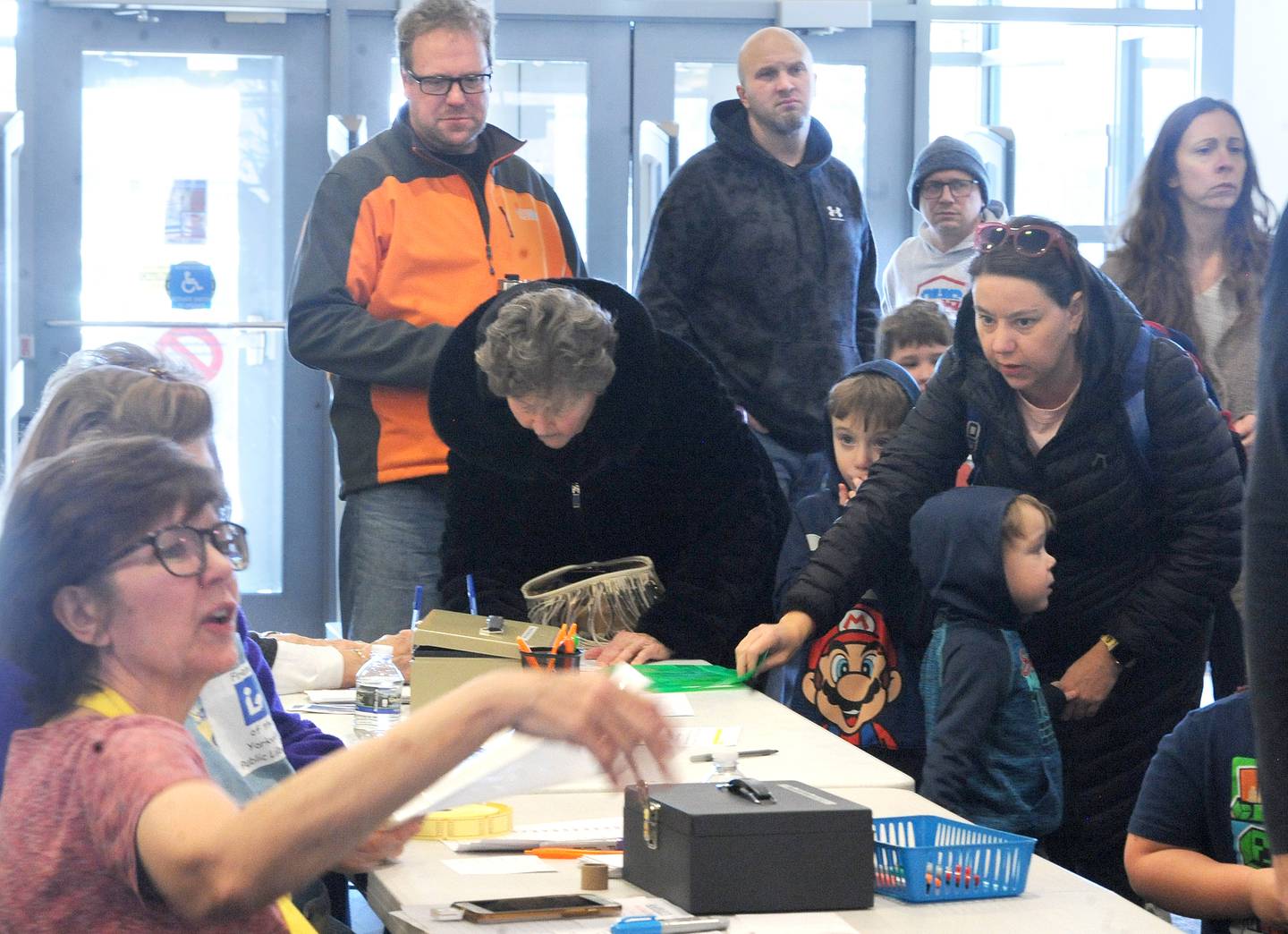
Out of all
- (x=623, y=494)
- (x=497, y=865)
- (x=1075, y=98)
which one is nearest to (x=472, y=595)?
(x=623, y=494)

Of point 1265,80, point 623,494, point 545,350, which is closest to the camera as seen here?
point 545,350

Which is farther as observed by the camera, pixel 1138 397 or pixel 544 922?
pixel 1138 397

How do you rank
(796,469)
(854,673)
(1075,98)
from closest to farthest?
(854,673)
(796,469)
(1075,98)

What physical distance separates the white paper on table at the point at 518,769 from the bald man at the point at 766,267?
2967 millimetres

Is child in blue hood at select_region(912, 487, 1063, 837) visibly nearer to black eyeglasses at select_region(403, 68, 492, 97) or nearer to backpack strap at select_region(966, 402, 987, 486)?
backpack strap at select_region(966, 402, 987, 486)

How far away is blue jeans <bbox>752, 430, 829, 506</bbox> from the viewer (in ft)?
14.0

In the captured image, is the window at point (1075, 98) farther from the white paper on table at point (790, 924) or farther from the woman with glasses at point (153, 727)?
the woman with glasses at point (153, 727)

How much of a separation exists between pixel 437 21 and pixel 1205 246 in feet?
5.87

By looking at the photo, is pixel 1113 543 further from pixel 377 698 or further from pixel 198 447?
pixel 198 447

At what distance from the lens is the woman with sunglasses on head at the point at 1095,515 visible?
2.88 meters

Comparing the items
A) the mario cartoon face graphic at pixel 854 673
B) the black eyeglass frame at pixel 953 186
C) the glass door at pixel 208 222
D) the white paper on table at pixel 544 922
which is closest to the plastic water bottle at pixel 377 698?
the white paper on table at pixel 544 922

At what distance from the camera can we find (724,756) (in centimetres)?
240

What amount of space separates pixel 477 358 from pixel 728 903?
1.50 m

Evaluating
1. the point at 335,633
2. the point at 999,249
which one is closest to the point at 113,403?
the point at 999,249
